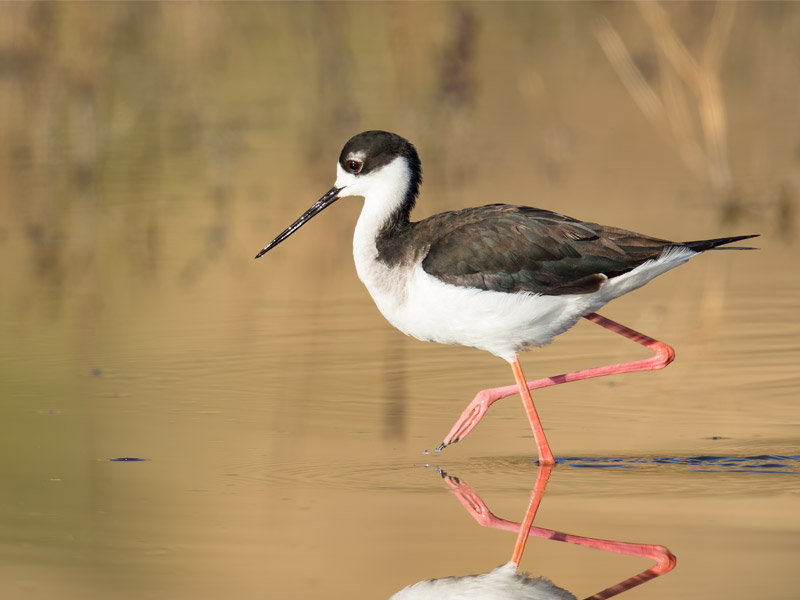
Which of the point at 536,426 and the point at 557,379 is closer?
the point at 536,426

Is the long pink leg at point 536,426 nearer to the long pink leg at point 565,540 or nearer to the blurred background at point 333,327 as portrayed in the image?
the blurred background at point 333,327

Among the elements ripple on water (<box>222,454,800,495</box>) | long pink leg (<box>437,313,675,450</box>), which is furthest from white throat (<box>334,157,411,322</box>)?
ripple on water (<box>222,454,800,495</box>)

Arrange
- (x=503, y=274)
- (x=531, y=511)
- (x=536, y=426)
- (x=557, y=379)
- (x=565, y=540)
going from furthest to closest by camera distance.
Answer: (x=557, y=379), (x=503, y=274), (x=536, y=426), (x=531, y=511), (x=565, y=540)

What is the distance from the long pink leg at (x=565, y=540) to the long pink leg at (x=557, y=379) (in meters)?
0.49

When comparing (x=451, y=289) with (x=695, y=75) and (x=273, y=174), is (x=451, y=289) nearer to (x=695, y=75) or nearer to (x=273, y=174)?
(x=695, y=75)

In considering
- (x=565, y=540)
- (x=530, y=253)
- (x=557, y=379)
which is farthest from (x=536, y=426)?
(x=565, y=540)

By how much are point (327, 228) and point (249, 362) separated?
352 centimetres

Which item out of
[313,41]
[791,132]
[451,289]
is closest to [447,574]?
[451,289]

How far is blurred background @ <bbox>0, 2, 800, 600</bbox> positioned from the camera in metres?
4.90

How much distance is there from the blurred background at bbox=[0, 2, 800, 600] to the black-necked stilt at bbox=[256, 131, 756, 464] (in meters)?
0.44

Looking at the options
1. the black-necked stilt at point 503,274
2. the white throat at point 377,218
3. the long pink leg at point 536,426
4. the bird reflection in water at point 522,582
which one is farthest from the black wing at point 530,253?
the bird reflection in water at point 522,582

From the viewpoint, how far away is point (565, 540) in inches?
191

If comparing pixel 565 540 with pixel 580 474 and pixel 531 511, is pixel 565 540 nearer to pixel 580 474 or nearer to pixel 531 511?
pixel 531 511

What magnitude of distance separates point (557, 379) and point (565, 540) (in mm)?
1753
